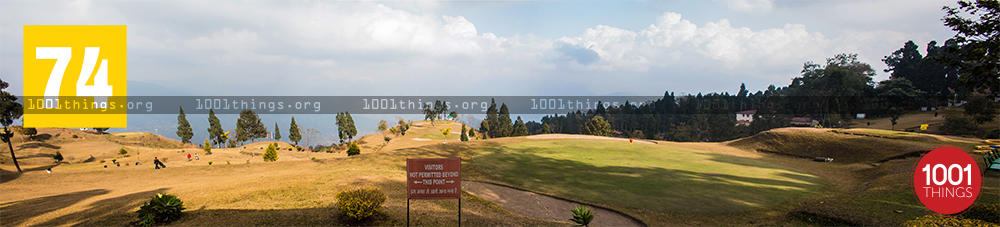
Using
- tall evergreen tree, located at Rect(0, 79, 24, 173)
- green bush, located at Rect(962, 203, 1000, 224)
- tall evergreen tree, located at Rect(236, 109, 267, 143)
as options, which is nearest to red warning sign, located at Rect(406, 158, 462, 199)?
green bush, located at Rect(962, 203, 1000, 224)

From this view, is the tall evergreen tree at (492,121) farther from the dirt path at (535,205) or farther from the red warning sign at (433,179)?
the red warning sign at (433,179)

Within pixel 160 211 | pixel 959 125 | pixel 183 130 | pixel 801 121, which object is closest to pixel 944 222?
pixel 160 211

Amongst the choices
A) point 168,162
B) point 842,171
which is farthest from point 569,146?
point 168,162

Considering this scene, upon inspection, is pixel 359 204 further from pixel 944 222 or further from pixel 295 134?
pixel 295 134

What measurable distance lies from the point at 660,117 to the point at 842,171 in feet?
310

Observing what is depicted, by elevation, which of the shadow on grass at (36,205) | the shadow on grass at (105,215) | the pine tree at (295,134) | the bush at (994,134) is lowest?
the pine tree at (295,134)

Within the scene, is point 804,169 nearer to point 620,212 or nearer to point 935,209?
point 935,209

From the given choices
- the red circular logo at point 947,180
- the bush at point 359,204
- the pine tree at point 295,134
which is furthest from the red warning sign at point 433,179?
the pine tree at point 295,134

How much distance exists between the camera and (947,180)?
10.2 meters

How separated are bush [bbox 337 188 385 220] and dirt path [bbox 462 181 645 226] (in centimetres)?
634

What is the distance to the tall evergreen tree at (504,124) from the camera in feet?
303

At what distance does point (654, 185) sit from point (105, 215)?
79.6 ft

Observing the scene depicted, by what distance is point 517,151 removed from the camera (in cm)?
3256

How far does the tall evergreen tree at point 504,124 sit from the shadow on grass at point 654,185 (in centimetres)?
6543
